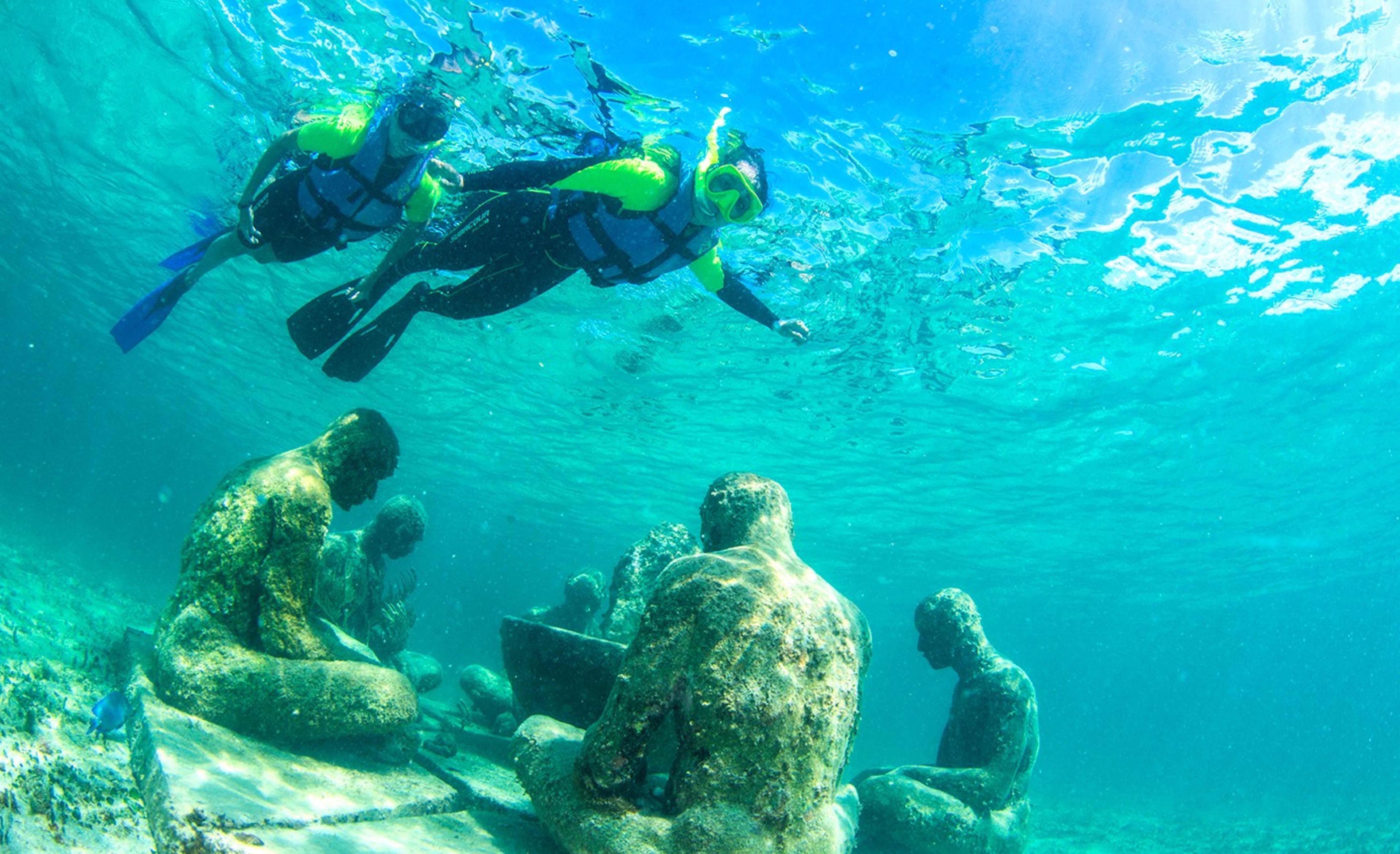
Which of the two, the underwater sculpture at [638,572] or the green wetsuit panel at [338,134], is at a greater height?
the green wetsuit panel at [338,134]

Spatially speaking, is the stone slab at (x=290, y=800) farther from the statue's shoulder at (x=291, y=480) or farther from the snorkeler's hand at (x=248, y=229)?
the snorkeler's hand at (x=248, y=229)

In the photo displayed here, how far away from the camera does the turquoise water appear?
30.1ft

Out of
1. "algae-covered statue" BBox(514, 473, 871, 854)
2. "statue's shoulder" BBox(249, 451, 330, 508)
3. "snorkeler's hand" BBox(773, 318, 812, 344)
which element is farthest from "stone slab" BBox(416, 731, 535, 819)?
"snorkeler's hand" BBox(773, 318, 812, 344)

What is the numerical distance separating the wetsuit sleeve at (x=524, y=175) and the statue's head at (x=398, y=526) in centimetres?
507

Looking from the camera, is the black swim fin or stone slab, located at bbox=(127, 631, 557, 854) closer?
stone slab, located at bbox=(127, 631, 557, 854)

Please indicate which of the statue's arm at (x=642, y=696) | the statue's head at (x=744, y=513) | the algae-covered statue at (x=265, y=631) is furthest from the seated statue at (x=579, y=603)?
the statue's arm at (x=642, y=696)

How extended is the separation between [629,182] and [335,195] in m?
3.22

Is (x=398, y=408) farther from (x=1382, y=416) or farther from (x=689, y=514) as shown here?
(x=1382, y=416)

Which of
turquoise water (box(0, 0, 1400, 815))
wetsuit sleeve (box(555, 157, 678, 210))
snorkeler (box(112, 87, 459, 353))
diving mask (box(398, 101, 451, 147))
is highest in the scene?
turquoise water (box(0, 0, 1400, 815))

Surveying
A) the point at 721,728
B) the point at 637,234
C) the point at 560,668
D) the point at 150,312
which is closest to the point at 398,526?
the point at 150,312

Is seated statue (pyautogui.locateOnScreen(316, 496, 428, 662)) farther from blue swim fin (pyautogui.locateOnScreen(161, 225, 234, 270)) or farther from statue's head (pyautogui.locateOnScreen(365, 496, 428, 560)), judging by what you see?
blue swim fin (pyautogui.locateOnScreen(161, 225, 234, 270))

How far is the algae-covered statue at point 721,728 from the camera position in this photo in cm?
249

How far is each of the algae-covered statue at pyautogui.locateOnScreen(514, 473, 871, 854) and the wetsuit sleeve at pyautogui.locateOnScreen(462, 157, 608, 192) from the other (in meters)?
4.52

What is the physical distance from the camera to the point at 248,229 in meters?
6.29
